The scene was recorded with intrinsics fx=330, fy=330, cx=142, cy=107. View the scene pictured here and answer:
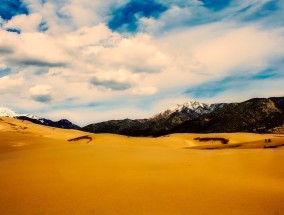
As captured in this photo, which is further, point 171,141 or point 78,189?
point 171,141

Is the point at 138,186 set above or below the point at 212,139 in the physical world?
below

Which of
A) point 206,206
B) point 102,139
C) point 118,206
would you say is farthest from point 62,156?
point 102,139

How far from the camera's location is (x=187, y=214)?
274 inches

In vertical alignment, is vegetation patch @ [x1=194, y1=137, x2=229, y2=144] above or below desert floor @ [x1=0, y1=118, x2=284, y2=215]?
above

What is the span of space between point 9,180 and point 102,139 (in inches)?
1563

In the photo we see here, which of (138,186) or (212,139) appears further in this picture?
(212,139)

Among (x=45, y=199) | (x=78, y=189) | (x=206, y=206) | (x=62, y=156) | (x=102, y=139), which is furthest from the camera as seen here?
(x=102, y=139)

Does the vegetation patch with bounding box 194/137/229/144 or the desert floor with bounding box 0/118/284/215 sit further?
the vegetation patch with bounding box 194/137/229/144

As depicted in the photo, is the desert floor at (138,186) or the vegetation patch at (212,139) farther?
the vegetation patch at (212,139)

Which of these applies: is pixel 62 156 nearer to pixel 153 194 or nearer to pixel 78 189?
pixel 78 189

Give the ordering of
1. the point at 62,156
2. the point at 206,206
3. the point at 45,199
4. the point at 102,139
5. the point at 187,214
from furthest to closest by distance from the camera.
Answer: the point at 102,139
the point at 62,156
the point at 45,199
the point at 206,206
the point at 187,214

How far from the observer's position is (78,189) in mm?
9336

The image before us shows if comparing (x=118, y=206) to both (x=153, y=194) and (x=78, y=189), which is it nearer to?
(x=153, y=194)

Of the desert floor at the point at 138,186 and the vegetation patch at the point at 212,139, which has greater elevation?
the vegetation patch at the point at 212,139
